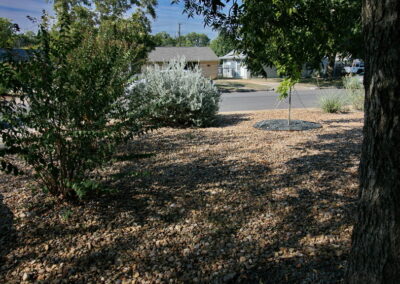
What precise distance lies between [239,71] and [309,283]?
4315 cm

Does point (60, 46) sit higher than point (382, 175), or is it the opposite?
point (60, 46)

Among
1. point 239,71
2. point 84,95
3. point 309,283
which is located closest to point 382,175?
point 309,283

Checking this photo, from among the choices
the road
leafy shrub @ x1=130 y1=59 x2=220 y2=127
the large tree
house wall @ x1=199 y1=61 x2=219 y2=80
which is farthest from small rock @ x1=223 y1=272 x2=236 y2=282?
house wall @ x1=199 y1=61 x2=219 y2=80

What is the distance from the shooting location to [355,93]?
11.9 meters

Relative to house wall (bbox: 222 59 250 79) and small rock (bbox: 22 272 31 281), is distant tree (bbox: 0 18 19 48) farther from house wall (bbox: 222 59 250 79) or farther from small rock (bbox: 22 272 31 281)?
house wall (bbox: 222 59 250 79)

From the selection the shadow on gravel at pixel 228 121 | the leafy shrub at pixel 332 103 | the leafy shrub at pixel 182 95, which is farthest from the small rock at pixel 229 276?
the leafy shrub at pixel 332 103

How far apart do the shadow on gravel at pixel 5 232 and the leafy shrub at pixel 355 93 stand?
11287mm

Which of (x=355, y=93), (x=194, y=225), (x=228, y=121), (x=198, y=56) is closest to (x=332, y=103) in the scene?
(x=355, y=93)

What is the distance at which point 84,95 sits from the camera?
136 inches

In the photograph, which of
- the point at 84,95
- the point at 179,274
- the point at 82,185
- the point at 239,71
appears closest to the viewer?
the point at 179,274

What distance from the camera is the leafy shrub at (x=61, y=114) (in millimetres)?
3125

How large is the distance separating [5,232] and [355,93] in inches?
466

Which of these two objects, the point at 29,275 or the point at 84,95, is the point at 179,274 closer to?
the point at 29,275

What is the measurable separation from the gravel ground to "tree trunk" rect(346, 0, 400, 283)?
2.11ft
